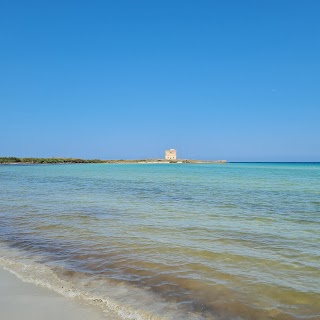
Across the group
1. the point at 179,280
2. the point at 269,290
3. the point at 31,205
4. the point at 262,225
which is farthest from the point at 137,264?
the point at 31,205

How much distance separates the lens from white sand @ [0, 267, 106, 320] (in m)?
4.18

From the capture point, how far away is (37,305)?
14.8 feet

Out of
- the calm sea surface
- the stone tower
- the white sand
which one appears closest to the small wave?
the calm sea surface

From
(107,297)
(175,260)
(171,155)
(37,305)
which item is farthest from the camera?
(171,155)

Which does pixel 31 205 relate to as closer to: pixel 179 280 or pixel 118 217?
pixel 118 217

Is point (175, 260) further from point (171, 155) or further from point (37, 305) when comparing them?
point (171, 155)

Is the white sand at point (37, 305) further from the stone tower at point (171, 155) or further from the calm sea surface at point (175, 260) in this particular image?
the stone tower at point (171, 155)

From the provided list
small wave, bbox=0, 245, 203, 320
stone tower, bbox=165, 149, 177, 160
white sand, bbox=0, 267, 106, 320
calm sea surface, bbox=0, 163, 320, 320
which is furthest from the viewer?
stone tower, bbox=165, 149, 177, 160

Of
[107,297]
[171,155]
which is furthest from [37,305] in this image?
[171,155]

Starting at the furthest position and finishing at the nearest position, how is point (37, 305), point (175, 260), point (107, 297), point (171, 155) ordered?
point (171, 155) → point (175, 260) → point (107, 297) → point (37, 305)

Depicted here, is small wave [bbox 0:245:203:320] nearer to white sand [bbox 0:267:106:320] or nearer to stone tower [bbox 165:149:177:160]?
white sand [bbox 0:267:106:320]

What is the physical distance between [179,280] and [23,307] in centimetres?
260

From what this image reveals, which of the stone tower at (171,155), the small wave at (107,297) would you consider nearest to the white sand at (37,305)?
the small wave at (107,297)

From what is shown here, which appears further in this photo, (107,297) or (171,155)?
(171,155)
